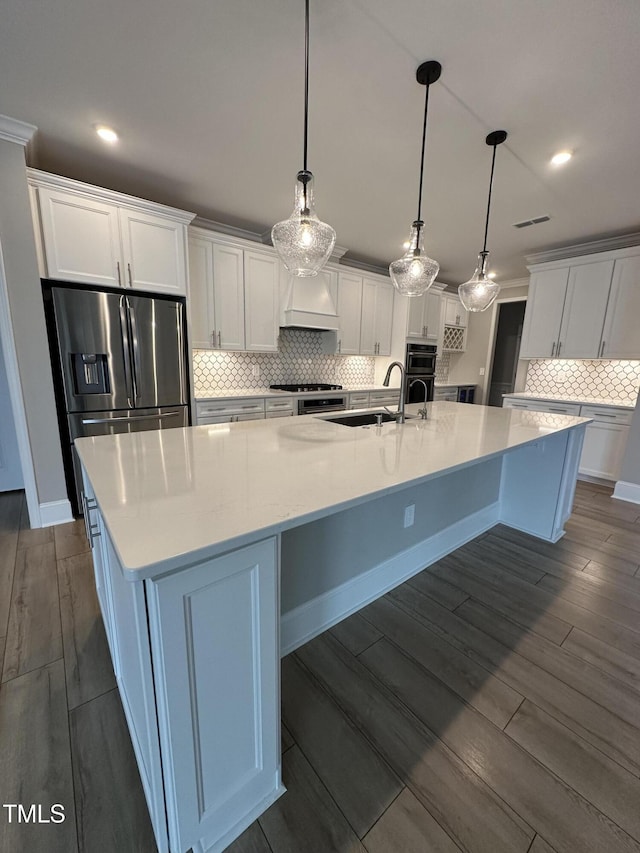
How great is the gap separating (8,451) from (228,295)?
2.50m

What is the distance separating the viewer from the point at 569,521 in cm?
296

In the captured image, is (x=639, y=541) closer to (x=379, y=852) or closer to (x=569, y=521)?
(x=569, y=521)

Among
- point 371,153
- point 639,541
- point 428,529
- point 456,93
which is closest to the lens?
point 456,93

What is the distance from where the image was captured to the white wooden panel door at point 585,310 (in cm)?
386

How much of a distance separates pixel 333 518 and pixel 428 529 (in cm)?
89

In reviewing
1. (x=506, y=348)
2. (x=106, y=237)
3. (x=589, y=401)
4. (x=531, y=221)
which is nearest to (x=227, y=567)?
(x=106, y=237)

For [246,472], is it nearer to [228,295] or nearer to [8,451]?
[228,295]

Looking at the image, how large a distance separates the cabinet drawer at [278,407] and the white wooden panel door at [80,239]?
1.69m

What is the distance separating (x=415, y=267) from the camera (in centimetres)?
213

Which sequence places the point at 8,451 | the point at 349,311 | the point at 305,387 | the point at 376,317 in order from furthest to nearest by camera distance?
1. the point at 376,317
2. the point at 349,311
3. the point at 305,387
4. the point at 8,451

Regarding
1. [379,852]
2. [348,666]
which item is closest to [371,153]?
[348,666]

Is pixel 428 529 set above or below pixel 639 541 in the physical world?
above

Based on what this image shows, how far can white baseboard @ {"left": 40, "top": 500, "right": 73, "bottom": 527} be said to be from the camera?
8.55 feet

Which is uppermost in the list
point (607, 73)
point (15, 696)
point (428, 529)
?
point (607, 73)
